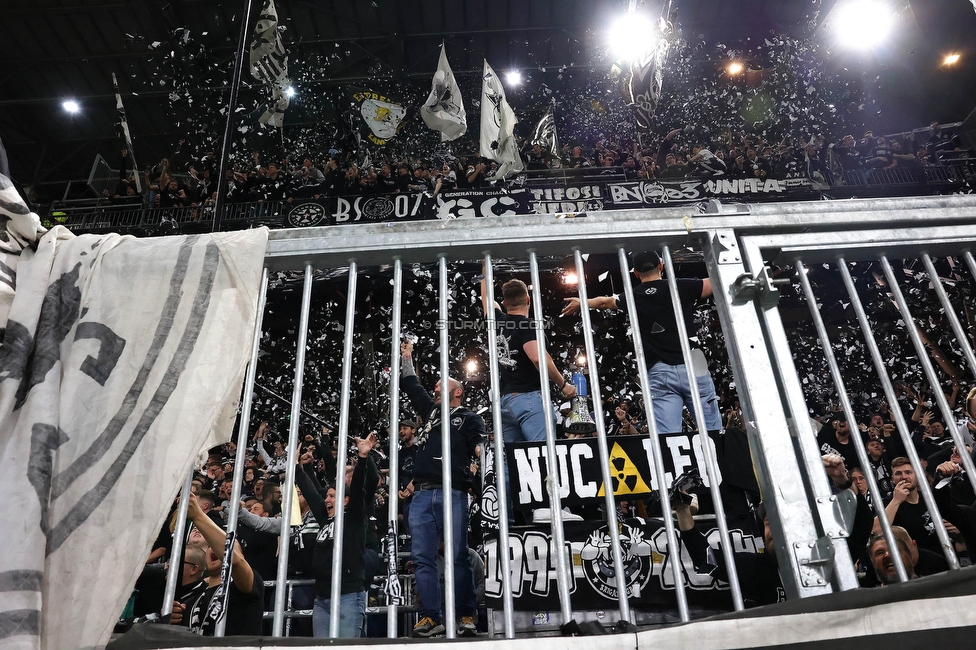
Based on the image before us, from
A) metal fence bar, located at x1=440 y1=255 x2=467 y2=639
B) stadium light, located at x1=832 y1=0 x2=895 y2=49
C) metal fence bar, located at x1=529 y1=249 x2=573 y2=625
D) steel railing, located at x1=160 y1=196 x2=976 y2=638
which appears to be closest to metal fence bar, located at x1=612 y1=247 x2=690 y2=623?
steel railing, located at x1=160 y1=196 x2=976 y2=638

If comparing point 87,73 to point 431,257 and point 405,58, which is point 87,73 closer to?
point 405,58

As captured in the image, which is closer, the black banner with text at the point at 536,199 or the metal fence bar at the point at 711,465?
the metal fence bar at the point at 711,465

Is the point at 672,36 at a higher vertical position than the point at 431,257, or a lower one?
higher

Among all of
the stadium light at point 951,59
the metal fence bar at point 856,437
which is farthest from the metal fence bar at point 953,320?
the stadium light at point 951,59

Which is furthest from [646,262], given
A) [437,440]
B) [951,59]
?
[951,59]

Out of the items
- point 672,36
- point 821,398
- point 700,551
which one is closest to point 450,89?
point 672,36

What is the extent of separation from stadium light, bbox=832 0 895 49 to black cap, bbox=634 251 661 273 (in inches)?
445

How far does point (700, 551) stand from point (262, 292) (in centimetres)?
280

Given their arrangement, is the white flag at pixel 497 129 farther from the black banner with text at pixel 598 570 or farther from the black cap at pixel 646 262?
the black banner with text at pixel 598 570

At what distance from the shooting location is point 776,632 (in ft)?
3.99

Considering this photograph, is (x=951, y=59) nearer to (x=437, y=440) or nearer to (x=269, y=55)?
(x=269, y=55)

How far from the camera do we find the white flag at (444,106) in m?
9.89

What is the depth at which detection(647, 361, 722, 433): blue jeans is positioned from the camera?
3871 mm

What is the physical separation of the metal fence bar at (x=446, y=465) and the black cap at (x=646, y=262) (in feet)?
6.81
